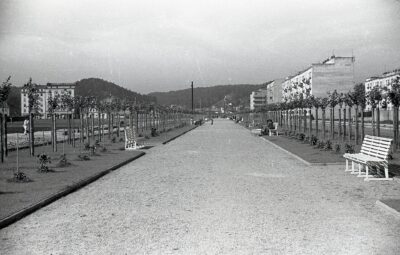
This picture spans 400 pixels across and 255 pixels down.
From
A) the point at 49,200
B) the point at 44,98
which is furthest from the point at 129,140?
the point at 44,98

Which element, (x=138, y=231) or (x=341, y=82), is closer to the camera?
(x=138, y=231)

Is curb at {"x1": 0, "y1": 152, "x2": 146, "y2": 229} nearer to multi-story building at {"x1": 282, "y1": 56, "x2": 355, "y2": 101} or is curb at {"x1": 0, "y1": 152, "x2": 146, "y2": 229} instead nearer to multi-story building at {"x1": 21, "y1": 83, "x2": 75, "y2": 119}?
multi-story building at {"x1": 21, "y1": 83, "x2": 75, "y2": 119}

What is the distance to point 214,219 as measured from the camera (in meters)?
7.19

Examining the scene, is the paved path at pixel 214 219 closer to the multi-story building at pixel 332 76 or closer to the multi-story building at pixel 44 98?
the multi-story building at pixel 44 98

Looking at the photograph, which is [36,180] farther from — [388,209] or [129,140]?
[129,140]

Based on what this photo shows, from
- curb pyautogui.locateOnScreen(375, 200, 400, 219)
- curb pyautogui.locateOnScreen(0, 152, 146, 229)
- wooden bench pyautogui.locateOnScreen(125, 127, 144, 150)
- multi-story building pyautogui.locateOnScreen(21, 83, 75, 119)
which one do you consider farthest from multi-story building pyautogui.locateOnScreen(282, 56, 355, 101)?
curb pyautogui.locateOnScreen(375, 200, 400, 219)

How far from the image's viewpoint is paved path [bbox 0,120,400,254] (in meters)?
5.72

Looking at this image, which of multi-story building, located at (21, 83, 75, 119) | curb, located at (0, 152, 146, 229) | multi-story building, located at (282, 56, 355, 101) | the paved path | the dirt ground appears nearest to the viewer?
the paved path

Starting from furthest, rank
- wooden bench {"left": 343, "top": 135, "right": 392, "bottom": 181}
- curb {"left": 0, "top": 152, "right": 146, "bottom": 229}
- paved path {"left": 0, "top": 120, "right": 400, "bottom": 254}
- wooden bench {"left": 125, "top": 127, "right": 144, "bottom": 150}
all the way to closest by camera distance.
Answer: wooden bench {"left": 125, "top": 127, "right": 144, "bottom": 150}
wooden bench {"left": 343, "top": 135, "right": 392, "bottom": 181}
curb {"left": 0, "top": 152, "right": 146, "bottom": 229}
paved path {"left": 0, "top": 120, "right": 400, "bottom": 254}

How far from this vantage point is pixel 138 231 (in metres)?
6.48

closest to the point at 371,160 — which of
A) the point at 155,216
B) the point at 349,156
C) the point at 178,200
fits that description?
the point at 349,156

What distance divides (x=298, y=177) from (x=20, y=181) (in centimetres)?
695

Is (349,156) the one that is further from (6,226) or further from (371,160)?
(6,226)

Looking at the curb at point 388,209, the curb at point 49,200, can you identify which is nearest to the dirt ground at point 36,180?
the curb at point 49,200
